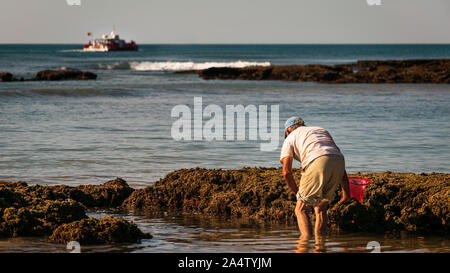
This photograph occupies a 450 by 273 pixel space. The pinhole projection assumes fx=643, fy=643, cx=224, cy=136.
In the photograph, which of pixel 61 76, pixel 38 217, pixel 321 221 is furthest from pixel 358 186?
pixel 61 76

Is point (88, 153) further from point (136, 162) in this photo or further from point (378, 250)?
point (378, 250)

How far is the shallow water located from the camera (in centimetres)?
652

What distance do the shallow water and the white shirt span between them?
0.94 metres

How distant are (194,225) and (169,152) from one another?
5.89 m

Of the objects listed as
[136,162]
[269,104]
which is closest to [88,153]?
[136,162]

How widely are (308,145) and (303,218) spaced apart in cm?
88

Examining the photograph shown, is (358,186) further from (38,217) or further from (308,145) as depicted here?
(38,217)

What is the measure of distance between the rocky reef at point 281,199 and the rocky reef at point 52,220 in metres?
1.33

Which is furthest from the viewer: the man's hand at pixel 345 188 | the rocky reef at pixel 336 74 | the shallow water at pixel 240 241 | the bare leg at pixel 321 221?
the rocky reef at pixel 336 74

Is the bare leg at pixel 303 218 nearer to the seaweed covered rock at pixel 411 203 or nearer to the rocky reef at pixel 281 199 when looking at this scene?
the rocky reef at pixel 281 199

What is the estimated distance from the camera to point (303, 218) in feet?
22.3

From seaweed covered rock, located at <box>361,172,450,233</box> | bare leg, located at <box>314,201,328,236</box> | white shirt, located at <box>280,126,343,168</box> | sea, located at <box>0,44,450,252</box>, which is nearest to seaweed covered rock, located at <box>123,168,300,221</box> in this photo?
sea, located at <box>0,44,450,252</box>

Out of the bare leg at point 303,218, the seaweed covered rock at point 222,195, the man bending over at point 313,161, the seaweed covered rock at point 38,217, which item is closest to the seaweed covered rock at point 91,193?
the seaweed covered rock at point 222,195

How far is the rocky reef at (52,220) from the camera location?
6.71 metres
